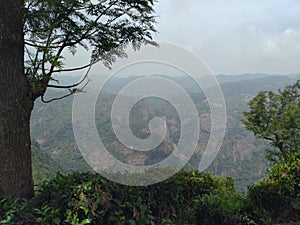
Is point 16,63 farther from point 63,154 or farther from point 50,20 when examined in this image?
point 63,154

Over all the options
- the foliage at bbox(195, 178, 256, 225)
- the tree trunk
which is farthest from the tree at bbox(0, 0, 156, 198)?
the foliage at bbox(195, 178, 256, 225)

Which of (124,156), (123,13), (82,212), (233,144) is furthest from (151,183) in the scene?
(233,144)

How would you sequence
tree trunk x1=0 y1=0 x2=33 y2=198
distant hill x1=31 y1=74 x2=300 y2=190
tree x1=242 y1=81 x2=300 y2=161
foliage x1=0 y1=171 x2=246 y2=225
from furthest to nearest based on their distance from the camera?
tree x1=242 y1=81 x2=300 y2=161
distant hill x1=31 y1=74 x2=300 y2=190
tree trunk x1=0 y1=0 x2=33 y2=198
foliage x1=0 y1=171 x2=246 y2=225

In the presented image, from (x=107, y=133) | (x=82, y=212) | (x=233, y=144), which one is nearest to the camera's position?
(x=82, y=212)

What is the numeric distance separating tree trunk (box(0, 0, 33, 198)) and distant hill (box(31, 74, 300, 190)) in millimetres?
481

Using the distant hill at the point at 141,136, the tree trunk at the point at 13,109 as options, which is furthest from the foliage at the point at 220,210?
the tree trunk at the point at 13,109

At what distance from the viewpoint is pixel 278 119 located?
13.4m

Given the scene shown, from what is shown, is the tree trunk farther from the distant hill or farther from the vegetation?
the distant hill

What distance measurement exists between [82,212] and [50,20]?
187cm

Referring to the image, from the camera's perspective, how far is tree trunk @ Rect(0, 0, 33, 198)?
250cm

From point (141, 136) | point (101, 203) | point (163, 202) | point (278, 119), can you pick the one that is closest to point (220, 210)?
point (163, 202)

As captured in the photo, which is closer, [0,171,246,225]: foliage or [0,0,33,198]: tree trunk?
[0,171,246,225]: foliage

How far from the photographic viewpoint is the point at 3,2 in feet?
8.46

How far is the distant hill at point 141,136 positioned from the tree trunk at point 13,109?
48cm
